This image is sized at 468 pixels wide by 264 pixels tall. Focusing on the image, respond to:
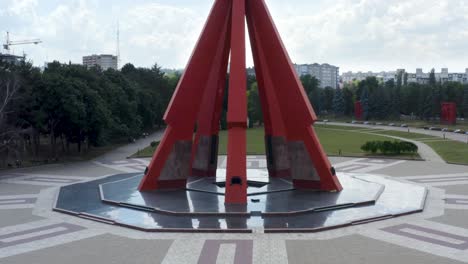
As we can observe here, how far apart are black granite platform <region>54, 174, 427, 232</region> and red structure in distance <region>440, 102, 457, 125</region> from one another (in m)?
49.8

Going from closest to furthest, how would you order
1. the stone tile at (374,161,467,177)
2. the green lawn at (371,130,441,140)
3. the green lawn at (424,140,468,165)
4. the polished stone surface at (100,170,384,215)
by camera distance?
the polished stone surface at (100,170,384,215) < the stone tile at (374,161,467,177) < the green lawn at (424,140,468,165) < the green lawn at (371,130,441,140)

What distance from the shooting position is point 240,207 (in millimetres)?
17219

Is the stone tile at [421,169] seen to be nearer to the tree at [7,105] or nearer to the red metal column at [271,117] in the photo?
the red metal column at [271,117]

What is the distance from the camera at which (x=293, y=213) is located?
16609mm

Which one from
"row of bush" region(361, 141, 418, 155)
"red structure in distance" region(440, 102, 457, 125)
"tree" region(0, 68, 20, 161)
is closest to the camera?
"tree" region(0, 68, 20, 161)

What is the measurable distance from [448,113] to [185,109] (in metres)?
58.7

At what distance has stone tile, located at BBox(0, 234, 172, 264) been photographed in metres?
12.4

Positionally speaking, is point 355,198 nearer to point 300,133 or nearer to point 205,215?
point 300,133

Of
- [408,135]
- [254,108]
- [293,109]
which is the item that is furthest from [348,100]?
[293,109]

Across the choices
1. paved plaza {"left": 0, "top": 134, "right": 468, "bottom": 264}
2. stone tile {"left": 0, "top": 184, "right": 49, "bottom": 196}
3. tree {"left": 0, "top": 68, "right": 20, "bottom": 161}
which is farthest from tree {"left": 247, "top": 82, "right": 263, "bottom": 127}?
paved plaza {"left": 0, "top": 134, "right": 468, "bottom": 264}

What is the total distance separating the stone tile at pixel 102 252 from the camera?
12430mm

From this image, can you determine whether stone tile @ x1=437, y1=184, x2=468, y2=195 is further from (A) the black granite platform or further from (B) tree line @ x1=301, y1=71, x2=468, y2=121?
(B) tree line @ x1=301, y1=71, x2=468, y2=121

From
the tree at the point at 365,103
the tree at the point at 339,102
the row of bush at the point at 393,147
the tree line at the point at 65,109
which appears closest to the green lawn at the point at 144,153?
the tree line at the point at 65,109

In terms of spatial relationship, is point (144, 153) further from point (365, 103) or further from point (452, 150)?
point (365, 103)
